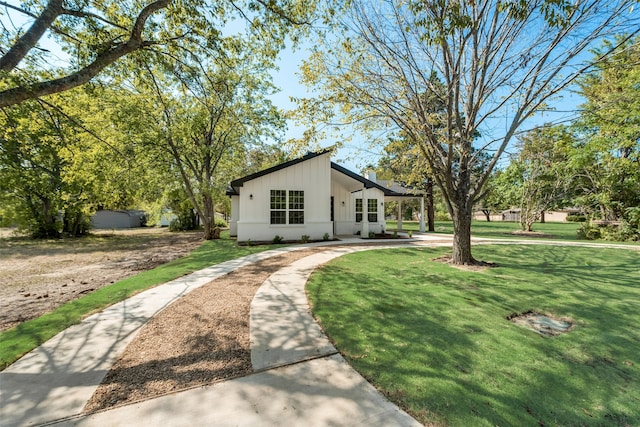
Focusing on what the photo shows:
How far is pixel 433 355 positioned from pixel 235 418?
2212mm

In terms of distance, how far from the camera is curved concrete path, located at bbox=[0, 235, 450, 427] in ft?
Result: 6.83

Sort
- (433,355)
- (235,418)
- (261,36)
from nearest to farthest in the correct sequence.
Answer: (235,418) < (433,355) < (261,36)

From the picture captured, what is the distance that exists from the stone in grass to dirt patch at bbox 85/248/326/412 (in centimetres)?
411

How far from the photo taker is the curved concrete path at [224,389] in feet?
6.83

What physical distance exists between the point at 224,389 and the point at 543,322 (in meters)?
4.74

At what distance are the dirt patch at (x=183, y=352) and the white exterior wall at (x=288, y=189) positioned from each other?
824cm

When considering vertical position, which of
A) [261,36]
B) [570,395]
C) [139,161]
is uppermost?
[261,36]

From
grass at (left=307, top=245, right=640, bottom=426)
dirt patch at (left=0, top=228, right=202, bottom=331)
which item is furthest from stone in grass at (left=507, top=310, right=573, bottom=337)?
dirt patch at (left=0, top=228, right=202, bottom=331)

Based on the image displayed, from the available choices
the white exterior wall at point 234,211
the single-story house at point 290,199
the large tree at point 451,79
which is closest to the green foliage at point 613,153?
the large tree at point 451,79

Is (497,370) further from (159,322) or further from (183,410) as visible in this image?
(159,322)

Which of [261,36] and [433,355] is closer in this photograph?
[433,355]

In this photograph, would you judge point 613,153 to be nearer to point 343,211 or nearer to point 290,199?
point 343,211

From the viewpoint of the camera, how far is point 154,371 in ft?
8.99

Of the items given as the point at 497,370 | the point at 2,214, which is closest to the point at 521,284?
the point at 497,370
